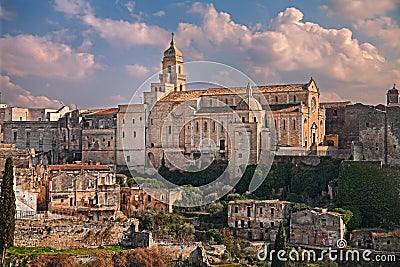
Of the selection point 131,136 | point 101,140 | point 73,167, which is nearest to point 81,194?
point 73,167

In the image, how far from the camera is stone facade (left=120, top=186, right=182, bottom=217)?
38250mm

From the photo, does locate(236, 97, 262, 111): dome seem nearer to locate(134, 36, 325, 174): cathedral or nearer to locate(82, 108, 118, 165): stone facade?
locate(134, 36, 325, 174): cathedral

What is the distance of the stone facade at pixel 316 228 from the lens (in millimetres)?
34062

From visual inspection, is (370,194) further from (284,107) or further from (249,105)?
(284,107)

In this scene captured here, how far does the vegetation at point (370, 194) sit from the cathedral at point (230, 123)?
5591mm

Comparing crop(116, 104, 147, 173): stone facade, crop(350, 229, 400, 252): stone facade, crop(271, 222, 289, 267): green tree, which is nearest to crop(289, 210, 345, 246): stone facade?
crop(350, 229, 400, 252): stone facade

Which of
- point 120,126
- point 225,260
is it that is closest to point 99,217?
point 225,260

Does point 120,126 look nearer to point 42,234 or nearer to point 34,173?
point 34,173

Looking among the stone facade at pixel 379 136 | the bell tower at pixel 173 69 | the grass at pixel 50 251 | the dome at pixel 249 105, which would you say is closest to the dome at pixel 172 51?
the bell tower at pixel 173 69

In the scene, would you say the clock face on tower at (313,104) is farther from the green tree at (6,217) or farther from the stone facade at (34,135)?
the green tree at (6,217)

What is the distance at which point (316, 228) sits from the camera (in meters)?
34.5

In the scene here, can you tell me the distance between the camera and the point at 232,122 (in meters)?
44.1

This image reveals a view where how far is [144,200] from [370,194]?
12849 mm

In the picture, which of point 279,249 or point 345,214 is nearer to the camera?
point 279,249
